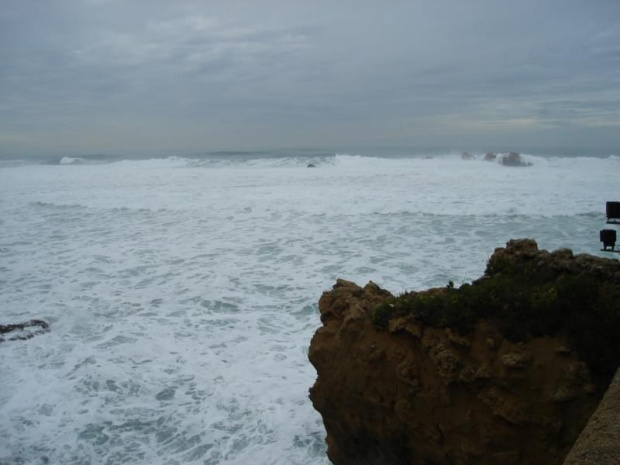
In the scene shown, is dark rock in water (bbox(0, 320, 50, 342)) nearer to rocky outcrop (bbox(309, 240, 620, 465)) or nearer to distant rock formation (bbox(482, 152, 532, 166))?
rocky outcrop (bbox(309, 240, 620, 465))

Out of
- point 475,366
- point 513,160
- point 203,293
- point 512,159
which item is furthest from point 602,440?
point 512,159

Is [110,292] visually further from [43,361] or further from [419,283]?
[419,283]

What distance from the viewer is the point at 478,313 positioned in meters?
4.29

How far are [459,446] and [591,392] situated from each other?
1.12 metres

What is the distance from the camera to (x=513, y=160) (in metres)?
48.9

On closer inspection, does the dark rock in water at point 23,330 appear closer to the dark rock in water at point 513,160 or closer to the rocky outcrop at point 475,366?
the rocky outcrop at point 475,366

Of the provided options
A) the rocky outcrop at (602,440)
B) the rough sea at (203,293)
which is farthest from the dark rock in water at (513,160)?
the rocky outcrop at (602,440)

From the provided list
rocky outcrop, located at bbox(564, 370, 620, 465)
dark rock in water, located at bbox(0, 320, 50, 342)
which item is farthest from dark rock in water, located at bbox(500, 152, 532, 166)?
rocky outcrop, located at bbox(564, 370, 620, 465)

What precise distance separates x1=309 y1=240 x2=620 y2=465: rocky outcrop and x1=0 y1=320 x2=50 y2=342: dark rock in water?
6258mm

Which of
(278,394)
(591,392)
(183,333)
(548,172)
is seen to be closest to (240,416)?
(278,394)

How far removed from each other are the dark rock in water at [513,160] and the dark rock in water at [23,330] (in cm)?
4785

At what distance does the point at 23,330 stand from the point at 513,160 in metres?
49.0

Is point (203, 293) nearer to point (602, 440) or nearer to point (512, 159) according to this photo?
point (602, 440)

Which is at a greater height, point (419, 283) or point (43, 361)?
point (419, 283)
